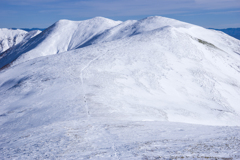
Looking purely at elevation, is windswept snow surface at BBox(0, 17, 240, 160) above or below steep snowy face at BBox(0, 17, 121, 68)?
below

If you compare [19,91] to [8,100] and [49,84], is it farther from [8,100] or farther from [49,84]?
[49,84]

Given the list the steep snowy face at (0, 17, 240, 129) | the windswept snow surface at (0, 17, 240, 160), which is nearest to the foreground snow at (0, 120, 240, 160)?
the windswept snow surface at (0, 17, 240, 160)

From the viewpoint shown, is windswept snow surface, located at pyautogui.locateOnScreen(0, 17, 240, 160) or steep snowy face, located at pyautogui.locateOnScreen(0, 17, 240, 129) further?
steep snowy face, located at pyautogui.locateOnScreen(0, 17, 240, 129)

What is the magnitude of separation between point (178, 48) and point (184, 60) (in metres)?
4.81

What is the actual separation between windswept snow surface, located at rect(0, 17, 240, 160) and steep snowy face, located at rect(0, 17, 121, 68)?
6364cm

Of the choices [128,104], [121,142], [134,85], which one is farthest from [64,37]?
[121,142]

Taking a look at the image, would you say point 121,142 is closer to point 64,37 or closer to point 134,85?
point 134,85

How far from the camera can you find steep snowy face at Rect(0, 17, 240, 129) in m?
20.8

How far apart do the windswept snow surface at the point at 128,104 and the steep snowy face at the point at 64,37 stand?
209 ft

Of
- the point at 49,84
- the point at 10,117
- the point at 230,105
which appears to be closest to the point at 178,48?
the point at 230,105

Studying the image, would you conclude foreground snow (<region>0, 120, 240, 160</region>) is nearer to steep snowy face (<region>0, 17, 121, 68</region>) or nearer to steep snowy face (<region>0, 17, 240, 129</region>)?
steep snowy face (<region>0, 17, 240, 129</region>)

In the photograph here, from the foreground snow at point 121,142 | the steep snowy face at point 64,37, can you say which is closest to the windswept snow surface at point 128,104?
the foreground snow at point 121,142

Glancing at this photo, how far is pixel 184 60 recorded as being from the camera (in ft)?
128

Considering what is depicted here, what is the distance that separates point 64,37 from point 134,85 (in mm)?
95786
